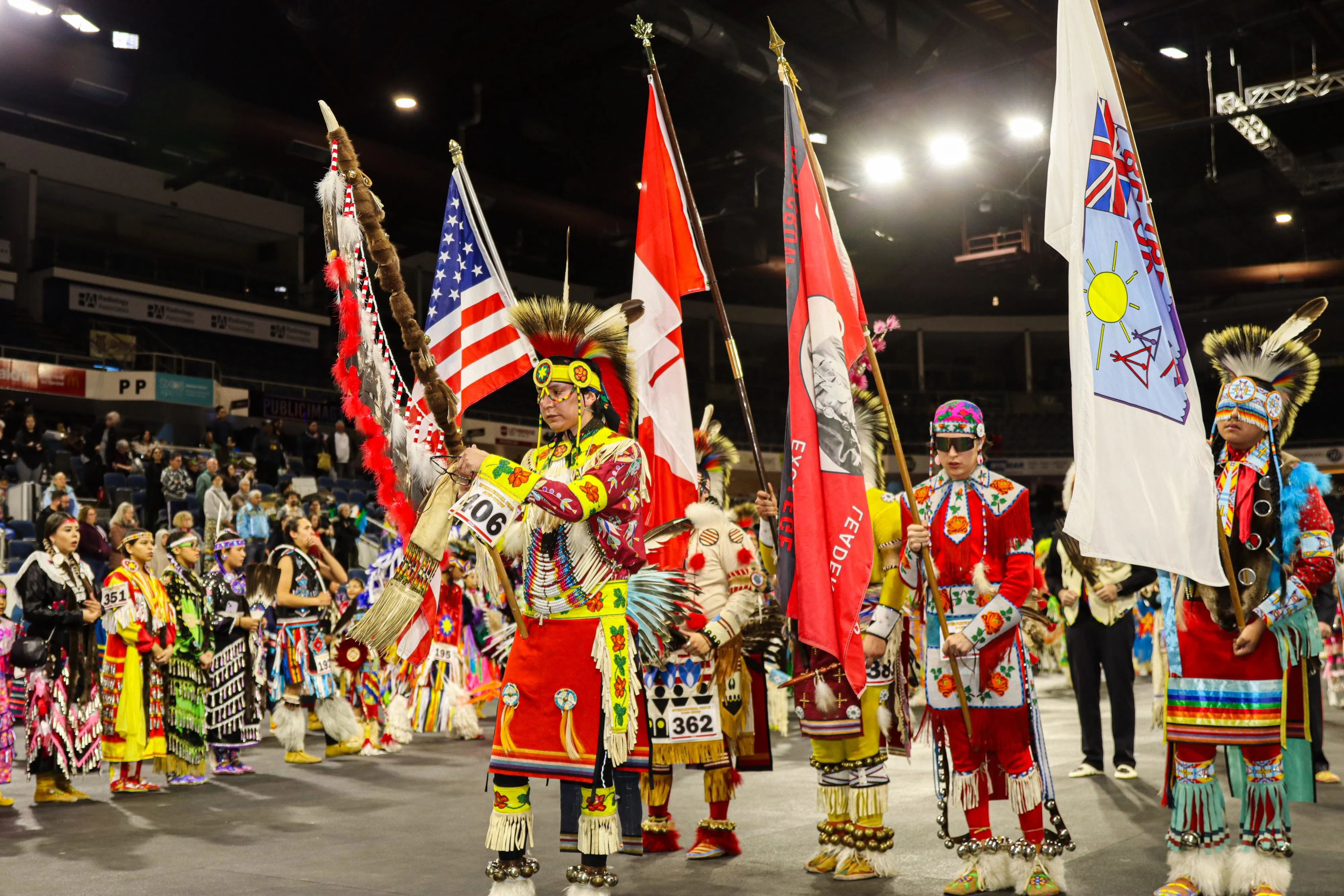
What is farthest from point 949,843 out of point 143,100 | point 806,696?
point 143,100

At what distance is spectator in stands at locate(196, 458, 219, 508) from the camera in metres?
15.4

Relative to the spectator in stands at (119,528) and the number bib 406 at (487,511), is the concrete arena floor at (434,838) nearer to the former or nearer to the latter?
the number bib 406 at (487,511)

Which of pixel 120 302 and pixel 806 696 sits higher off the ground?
pixel 120 302

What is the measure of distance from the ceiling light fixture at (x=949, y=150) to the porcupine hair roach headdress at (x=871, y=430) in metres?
11.2

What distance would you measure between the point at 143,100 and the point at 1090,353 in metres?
14.3

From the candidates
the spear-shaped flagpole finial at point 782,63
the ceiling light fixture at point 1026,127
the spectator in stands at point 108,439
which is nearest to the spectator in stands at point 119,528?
the spectator in stands at point 108,439

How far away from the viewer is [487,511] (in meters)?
3.63

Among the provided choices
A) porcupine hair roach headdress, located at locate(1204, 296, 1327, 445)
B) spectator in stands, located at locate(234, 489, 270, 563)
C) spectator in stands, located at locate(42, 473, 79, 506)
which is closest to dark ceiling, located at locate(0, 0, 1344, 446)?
spectator in stands, located at locate(42, 473, 79, 506)

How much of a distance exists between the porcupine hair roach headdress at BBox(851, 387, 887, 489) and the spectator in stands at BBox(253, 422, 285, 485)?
14848 mm

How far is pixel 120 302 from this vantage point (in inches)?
947

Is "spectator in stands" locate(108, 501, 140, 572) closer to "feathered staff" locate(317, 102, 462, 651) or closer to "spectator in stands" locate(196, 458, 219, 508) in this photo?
"spectator in stands" locate(196, 458, 219, 508)

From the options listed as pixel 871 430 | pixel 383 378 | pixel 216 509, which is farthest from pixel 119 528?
pixel 871 430

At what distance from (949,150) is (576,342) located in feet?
41.2

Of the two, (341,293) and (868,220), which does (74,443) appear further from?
(341,293)
